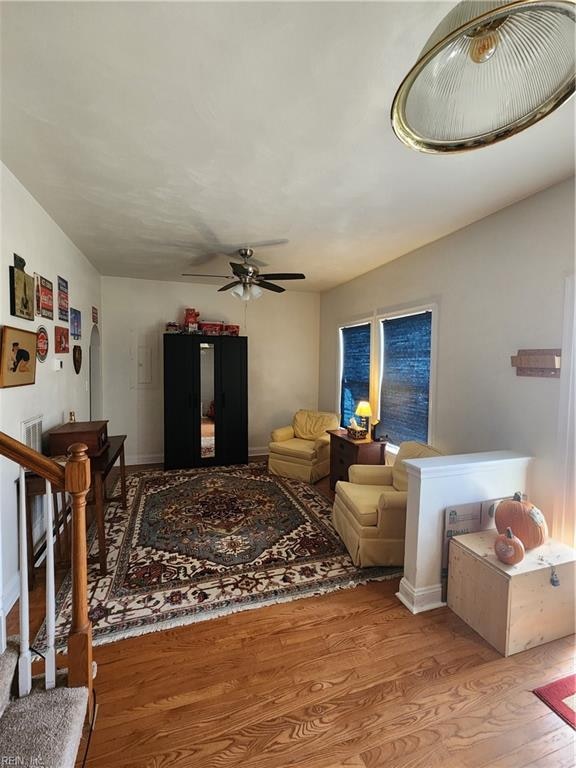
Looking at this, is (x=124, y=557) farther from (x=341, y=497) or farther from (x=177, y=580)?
(x=341, y=497)

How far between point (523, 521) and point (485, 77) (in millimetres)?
2199

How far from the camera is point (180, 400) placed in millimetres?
4613

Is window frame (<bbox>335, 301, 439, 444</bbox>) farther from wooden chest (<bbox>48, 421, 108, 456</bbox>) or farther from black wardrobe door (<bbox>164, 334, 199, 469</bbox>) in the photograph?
wooden chest (<bbox>48, 421, 108, 456</bbox>)

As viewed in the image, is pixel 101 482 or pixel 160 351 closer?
pixel 101 482

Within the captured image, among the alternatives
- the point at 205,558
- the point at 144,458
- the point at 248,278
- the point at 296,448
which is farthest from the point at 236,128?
the point at 144,458

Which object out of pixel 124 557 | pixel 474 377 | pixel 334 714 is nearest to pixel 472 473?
pixel 474 377

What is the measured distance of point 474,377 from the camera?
2.82 meters

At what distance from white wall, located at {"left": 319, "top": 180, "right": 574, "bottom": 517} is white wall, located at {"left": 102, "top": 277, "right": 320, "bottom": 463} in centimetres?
236

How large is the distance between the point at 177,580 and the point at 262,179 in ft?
9.23

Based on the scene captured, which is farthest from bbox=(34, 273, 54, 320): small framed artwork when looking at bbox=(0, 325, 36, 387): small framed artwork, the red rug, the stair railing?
the red rug

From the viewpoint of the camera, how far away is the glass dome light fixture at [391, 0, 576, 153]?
2.31 feet

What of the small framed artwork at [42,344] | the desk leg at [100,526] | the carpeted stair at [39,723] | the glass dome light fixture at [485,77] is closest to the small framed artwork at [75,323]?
the small framed artwork at [42,344]

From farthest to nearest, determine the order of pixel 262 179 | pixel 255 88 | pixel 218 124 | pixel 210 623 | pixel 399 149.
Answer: pixel 262 179 < pixel 210 623 < pixel 399 149 < pixel 218 124 < pixel 255 88

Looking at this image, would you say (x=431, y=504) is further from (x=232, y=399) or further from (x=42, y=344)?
(x=232, y=399)
